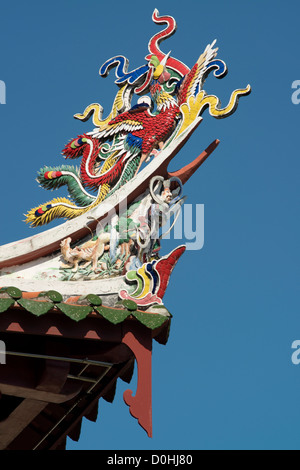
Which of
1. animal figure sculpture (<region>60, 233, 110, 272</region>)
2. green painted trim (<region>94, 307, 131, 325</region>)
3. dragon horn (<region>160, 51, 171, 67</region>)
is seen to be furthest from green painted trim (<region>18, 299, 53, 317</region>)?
dragon horn (<region>160, 51, 171, 67</region>)

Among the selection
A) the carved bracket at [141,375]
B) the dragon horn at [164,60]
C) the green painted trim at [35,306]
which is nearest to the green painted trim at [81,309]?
the green painted trim at [35,306]

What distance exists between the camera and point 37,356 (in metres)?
8.00

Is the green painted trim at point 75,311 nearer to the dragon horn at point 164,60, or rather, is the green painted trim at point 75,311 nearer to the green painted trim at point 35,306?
the green painted trim at point 35,306

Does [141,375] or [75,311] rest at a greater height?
[75,311]

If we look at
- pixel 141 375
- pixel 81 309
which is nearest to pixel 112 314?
pixel 81 309

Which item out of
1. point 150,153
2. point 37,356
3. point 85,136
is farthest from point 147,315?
point 85,136

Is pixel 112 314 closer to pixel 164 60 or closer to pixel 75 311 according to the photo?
pixel 75 311

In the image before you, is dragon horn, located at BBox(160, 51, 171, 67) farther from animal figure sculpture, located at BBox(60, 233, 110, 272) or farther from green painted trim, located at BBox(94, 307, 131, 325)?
green painted trim, located at BBox(94, 307, 131, 325)

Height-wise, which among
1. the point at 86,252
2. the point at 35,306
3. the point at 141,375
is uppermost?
the point at 86,252

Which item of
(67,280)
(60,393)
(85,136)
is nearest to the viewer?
(60,393)

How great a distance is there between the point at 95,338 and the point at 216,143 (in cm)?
293

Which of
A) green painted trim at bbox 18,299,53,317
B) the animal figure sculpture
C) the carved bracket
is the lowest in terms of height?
the carved bracket
